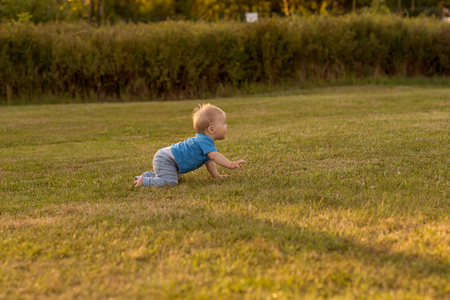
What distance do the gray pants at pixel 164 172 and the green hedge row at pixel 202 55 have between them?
10.6m

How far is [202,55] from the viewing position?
15258 mm

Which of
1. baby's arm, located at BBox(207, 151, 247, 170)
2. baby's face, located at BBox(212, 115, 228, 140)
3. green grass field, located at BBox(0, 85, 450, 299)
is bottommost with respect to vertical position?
green grass field, located at BBox(0, 85, 450, 299)

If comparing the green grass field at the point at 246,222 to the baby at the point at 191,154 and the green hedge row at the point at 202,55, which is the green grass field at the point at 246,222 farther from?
the green hedge row at the point at 202,55

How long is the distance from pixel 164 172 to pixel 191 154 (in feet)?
1.05

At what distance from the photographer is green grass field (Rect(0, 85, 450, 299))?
2.49m

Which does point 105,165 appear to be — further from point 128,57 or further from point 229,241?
point 128,57

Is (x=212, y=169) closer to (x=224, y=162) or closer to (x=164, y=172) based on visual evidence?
(x=224, y=162)

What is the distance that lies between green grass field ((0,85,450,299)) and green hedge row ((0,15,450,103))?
26.9ft

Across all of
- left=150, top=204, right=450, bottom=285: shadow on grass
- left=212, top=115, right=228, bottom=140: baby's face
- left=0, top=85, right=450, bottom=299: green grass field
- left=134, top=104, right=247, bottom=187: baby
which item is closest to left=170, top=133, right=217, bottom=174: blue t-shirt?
left=134, top=104, right=247, bottom=187: baby

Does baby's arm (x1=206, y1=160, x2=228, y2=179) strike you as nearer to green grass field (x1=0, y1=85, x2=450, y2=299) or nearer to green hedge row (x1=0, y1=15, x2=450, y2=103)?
green grass field (x1=0, y1=85, x2=450, y2=299)

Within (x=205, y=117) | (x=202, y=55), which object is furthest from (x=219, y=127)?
(x=202, y=55)

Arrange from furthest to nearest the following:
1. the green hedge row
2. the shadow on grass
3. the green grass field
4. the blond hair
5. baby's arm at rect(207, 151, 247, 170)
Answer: the green hedge row, the blond hair, baby's arm at rect(207, 151, 247, 170), the shadow on grass, the green grass field

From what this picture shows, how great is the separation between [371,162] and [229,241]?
260 cm

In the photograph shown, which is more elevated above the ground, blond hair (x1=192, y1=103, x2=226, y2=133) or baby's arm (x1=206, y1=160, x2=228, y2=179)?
blond hair (x1=192, y1=103, x2=226, y2=133)
